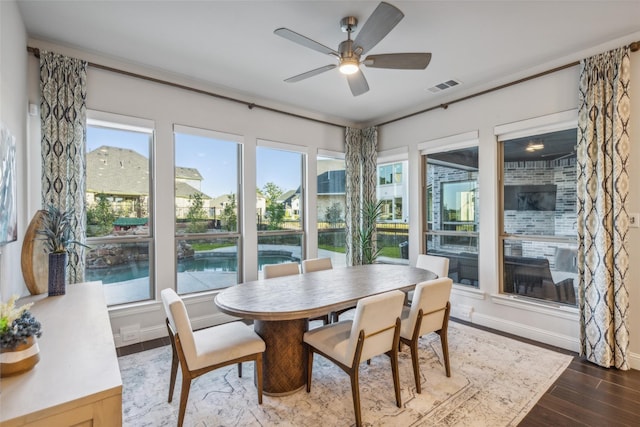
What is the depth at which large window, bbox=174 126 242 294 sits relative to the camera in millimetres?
3711

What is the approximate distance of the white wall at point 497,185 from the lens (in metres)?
2.77

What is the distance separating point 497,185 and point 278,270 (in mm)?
2775

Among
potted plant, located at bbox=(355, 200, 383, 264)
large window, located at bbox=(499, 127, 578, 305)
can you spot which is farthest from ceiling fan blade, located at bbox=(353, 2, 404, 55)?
potted plant, located at bbox=(355, 200, 383, 264)

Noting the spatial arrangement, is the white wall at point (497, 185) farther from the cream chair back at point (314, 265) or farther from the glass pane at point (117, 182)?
the glass pane at point (117, 182)

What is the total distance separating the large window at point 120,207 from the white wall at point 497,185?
11.6 feet

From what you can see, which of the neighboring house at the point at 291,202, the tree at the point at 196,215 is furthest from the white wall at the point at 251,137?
the neighboring house at the point at 291,202

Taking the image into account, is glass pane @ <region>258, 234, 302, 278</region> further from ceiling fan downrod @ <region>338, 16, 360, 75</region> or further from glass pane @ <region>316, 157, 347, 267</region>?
ceiling fan downrod @ <region>338, 16, 360, 75</region>

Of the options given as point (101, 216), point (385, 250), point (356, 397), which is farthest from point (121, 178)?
point (385, 250)

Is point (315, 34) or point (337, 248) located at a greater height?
point (315, 34)

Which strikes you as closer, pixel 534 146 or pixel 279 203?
pixel 534 146

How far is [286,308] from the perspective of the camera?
2137 mm

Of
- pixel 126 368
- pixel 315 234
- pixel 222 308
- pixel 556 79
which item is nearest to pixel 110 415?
pixel 222 308

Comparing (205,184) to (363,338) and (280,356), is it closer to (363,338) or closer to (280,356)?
(280,356)

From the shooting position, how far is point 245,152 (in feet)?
13.4
